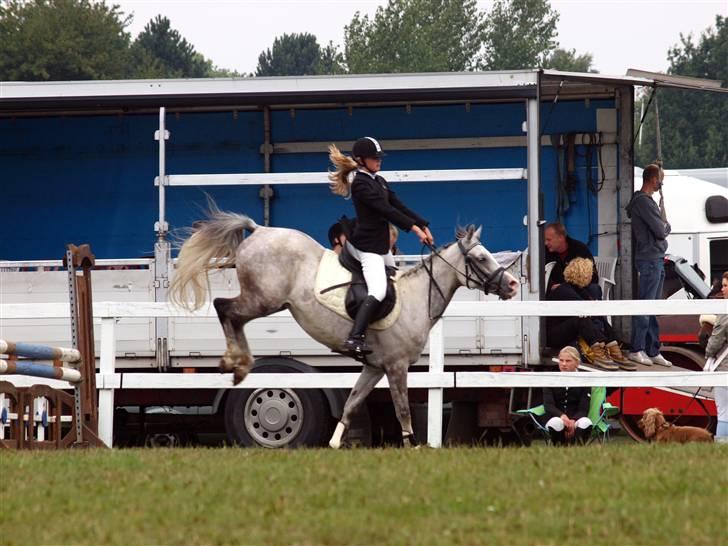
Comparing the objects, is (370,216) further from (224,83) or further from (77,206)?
(77,206)

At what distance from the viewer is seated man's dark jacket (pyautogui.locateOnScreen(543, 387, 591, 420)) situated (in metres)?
13.1

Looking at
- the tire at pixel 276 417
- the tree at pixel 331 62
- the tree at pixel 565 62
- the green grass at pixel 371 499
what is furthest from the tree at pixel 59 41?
the green grass at pixel 371 499

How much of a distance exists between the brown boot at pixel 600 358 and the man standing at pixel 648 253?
1.67ft

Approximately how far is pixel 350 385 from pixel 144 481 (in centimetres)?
458

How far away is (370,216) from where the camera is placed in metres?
11.3

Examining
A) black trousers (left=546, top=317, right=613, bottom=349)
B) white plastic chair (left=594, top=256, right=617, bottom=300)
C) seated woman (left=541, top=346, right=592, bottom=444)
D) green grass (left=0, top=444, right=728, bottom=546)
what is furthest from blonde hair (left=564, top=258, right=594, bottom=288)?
green grass (left=0, top=444, right=728, bottom=546)

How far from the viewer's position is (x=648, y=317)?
583 inches

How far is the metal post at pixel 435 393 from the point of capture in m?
12.9

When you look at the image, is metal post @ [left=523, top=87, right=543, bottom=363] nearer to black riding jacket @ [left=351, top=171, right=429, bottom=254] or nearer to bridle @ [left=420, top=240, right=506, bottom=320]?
bridle @ [left=420, top=240, right=506, bottom=320]

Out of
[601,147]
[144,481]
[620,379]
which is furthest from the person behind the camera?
[601,147]

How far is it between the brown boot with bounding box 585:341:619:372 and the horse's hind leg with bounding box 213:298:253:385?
4.39m

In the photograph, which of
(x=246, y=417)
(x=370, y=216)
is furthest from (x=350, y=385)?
(x=370, y=216)

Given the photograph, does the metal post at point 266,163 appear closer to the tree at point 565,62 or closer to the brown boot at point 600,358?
the brown boot at point 600,358

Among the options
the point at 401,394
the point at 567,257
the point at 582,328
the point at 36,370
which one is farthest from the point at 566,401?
the point at 36,370
